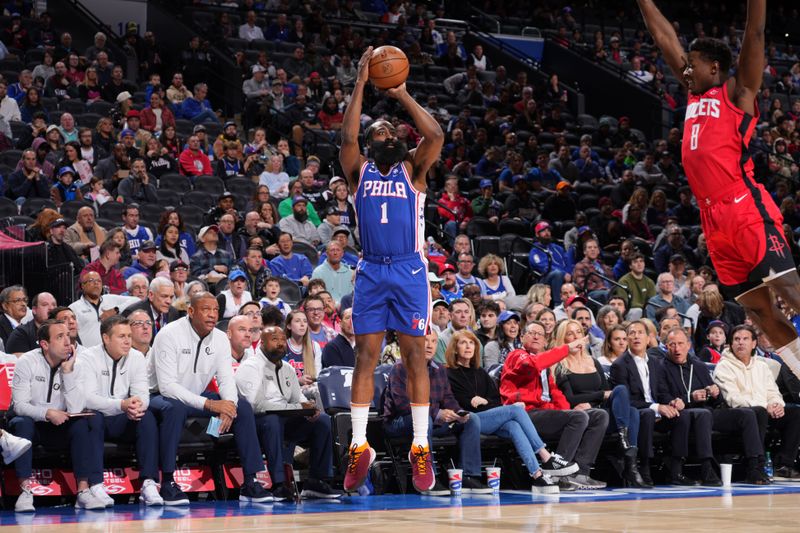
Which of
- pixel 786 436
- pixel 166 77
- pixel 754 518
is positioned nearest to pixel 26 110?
pixel 166 77

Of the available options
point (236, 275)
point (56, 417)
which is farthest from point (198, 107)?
point (56, 417)

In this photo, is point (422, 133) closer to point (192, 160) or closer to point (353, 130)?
point (353, 130)

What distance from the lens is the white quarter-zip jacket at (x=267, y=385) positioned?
28.6 feet

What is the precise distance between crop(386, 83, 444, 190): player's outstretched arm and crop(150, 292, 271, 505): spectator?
2539 mm

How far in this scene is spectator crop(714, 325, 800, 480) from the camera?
10641mm

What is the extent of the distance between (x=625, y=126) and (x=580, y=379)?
40.6 ft

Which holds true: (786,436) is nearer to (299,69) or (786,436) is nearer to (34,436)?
(34,436)

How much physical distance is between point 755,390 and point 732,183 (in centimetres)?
498

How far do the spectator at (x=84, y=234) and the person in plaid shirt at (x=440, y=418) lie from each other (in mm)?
4371

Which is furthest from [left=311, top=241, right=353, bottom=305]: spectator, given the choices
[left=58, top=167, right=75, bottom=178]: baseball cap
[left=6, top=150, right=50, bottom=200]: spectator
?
[left=6, top=150, right=50, bottom=200]: spectator

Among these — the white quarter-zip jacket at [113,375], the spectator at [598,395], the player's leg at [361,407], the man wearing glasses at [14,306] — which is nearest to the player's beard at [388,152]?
the player's leg at [361,407]

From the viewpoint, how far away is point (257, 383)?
344 inches

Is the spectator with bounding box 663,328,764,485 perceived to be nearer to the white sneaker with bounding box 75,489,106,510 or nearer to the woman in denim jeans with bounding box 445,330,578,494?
the woman in denim jeans with bounding box 445,330,578,494

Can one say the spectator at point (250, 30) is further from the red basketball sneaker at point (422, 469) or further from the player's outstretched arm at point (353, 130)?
the red basketball sneaker at point (422, 469)
